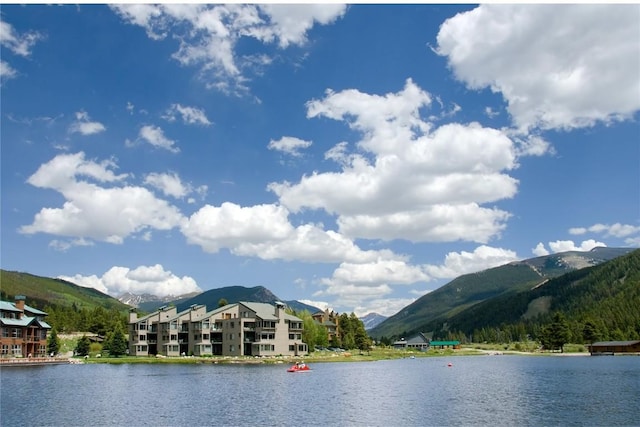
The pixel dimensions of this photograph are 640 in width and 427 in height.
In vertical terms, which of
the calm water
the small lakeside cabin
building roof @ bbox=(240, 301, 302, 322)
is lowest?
the small lakeside cabin

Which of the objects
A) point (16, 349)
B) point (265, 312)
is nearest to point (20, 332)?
point (16, 349)

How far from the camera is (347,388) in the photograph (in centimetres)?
6950

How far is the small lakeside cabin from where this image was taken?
166m

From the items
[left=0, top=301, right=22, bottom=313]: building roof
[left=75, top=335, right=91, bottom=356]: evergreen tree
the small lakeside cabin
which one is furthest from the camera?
the small lakeside cabin

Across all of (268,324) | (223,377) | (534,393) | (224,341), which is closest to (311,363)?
(268,324)

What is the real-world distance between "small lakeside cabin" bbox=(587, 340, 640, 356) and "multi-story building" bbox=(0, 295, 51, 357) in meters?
151

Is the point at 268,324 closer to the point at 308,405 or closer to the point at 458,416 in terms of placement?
the point at 308,405

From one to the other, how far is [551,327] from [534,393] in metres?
131

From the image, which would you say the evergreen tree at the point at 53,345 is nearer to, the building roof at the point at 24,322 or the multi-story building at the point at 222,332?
the building roof at the point at 24,322

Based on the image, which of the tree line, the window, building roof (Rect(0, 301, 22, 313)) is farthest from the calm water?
the tree line

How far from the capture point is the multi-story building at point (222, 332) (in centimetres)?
13550

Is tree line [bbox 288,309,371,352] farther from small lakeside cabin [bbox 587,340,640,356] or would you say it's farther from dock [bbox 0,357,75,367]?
small lakeside cabin [bbox 587,340,640,356]

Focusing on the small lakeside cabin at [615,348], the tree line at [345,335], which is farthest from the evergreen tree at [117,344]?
the small lakeside cabin at [615,348]

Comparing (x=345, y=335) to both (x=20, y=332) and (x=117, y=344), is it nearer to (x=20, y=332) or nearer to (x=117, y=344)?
(x=117, y=344)
